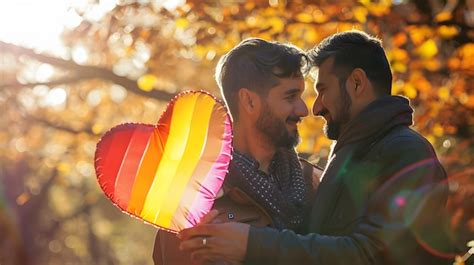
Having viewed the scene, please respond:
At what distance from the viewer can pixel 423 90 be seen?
10.3m

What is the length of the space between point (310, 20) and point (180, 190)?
5.72m

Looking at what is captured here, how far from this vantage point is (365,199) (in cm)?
420

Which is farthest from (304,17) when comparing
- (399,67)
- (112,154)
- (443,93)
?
(112,154)

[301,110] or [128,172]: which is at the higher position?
[301,110]

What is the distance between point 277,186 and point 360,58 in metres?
0.72

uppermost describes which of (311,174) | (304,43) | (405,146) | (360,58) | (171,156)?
(360,58)

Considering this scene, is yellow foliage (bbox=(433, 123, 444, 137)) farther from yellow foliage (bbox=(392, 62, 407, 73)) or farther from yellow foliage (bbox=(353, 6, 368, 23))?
yellow foliage (bbox=(353, 6, 368, 23))

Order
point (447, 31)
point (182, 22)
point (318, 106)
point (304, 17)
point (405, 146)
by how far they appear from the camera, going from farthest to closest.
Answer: point (182, 22) < point (304, 17) < point (447, 31) < point (318, 106) < point (405, 146)

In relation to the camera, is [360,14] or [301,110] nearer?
[301,110]

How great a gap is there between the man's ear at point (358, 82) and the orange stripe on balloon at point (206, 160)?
25.1 inches

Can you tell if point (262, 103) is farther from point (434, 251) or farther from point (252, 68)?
point (434, 251)

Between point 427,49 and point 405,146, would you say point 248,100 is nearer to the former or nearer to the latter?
point 405,146

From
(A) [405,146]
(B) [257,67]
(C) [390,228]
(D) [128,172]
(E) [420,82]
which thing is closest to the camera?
(C) [390,228]

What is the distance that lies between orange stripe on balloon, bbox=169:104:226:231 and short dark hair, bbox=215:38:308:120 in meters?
0.68
